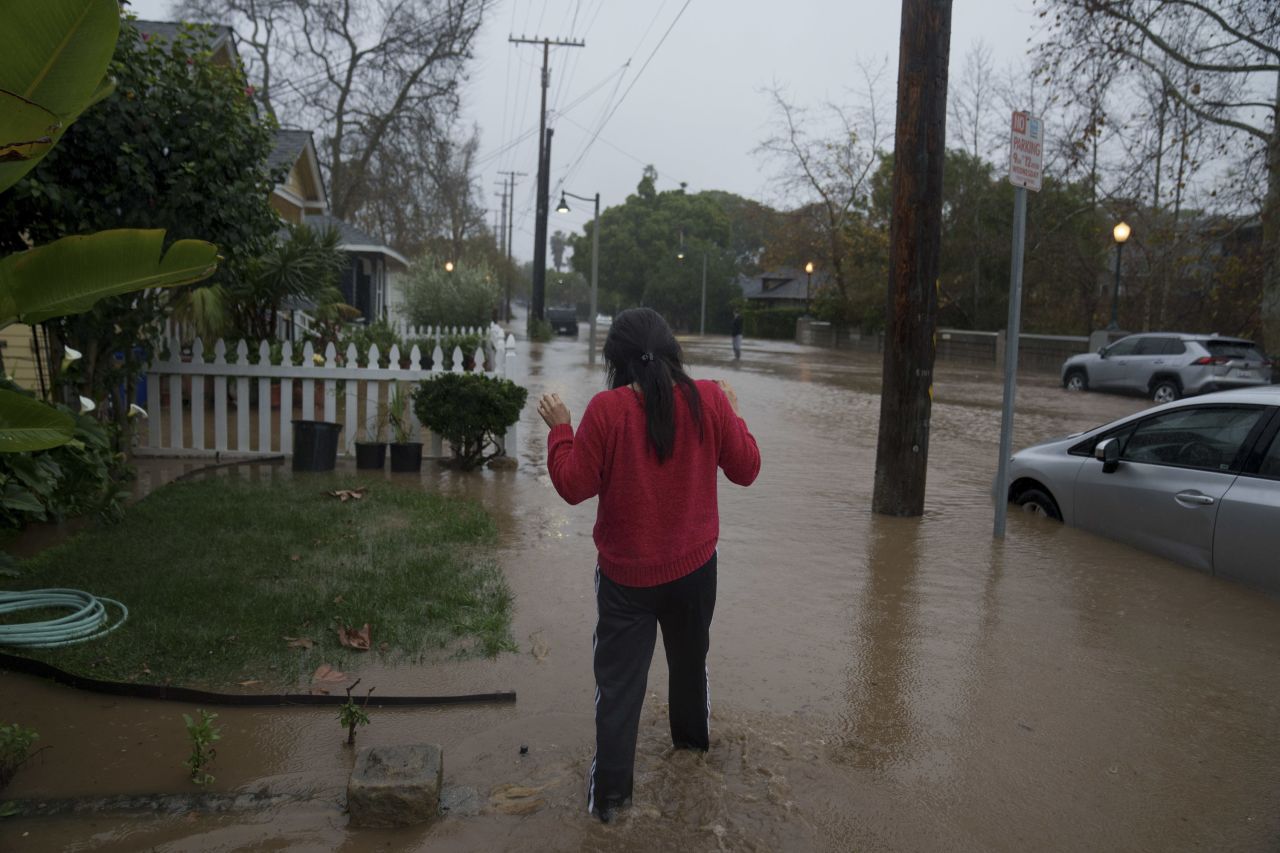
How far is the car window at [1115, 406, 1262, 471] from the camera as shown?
6.65 meters

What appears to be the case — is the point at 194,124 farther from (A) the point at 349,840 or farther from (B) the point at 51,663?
(A) the point at 349,840

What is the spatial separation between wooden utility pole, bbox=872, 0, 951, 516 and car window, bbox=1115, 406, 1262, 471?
1.56 metres

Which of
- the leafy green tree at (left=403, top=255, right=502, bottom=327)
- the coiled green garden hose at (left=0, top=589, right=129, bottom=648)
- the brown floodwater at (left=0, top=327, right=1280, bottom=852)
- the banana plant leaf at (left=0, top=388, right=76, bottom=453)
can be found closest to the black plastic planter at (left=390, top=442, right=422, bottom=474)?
the brown floodwater at (left=0, top=327, right=1280, bottom=852)

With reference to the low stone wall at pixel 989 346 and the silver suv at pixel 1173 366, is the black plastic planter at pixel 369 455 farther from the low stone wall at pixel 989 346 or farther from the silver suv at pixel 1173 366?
the low stone wall at pixel 989 346

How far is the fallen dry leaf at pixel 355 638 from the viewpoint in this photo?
5.10 metres

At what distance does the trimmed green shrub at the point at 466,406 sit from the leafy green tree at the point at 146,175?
2024mm

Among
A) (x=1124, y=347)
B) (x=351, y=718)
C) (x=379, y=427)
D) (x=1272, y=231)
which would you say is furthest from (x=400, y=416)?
(x=1124, y=347)

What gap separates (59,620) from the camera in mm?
4922

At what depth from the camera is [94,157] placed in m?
7.61

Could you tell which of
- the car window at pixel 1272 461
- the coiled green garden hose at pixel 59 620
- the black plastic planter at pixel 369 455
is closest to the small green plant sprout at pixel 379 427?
the black plastic planter at pixel 369 455

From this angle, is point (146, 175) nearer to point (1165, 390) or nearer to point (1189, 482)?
point (1189, 482)

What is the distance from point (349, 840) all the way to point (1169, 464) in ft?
A: 19.1

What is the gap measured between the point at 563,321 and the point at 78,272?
5352 cm

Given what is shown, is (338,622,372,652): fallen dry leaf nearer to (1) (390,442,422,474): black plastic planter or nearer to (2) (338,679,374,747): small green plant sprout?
(2) (338,679,374,747): small green plant sprout
